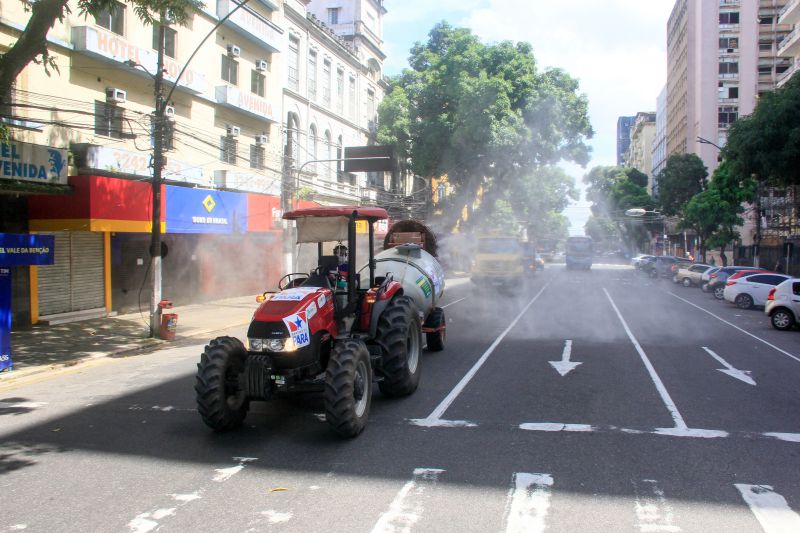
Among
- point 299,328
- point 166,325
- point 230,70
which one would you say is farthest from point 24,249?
point 230,70

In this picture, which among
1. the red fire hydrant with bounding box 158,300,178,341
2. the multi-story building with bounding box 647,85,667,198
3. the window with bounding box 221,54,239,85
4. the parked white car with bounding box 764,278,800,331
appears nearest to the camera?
the red fire hydrant with bounding box 158,300,178,341

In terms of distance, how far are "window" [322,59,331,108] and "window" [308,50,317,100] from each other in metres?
1.07

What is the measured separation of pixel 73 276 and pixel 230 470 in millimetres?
14572

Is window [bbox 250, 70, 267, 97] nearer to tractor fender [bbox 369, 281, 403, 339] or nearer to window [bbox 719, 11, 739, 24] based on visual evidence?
tractor fender [bbox 369, 281, 403, 339]

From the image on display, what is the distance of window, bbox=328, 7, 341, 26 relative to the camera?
40281 millimetres

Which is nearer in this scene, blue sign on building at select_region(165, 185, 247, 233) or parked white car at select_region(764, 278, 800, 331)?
parked white car at select_region(764, 278, 800, 331)

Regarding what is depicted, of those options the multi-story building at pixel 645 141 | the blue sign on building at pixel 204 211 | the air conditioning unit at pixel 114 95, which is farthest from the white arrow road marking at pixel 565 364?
the multi-story building at pixel 645 141

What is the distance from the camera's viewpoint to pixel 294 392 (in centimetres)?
704

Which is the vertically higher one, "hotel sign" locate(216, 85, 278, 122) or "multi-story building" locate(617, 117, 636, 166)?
"multi-story building" locate(617, 117, 636, 166)

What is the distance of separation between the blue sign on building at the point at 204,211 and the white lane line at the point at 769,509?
57.8ft

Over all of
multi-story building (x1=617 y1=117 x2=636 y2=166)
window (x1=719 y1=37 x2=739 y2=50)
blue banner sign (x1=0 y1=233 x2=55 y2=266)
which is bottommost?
blue banner sign (x1=0 y1=233 x2=55 y2=266)

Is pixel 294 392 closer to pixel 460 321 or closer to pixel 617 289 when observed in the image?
pixel 460 321

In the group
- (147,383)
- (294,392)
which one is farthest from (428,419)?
(147,383)

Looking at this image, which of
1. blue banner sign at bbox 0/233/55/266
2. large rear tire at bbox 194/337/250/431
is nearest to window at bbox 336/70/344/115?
blue banner sign at bbox 0/233/55/266
